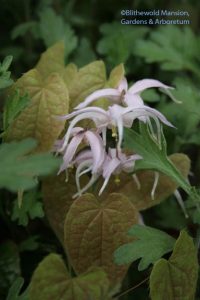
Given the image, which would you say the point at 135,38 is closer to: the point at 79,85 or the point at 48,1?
the point at 48,1

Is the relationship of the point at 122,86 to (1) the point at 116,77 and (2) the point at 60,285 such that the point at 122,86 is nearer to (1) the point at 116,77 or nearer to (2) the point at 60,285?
(1) the point at 116,77

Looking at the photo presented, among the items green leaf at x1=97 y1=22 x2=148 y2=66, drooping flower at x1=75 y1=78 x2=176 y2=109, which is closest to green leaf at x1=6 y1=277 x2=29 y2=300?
drooping flower at x1=75 y1=78 x2=176 y2=109

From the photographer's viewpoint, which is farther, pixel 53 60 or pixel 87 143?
pixel 53 60

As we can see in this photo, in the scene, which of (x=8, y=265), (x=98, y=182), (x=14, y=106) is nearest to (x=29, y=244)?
(x=8, y=265)

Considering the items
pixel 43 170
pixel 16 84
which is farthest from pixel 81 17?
pixel 43 170

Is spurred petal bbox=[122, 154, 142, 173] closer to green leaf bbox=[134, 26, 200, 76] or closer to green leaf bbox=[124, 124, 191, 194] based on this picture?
green leaf bbox=[124, 124, 191, 194]

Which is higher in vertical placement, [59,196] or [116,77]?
[116,77]
